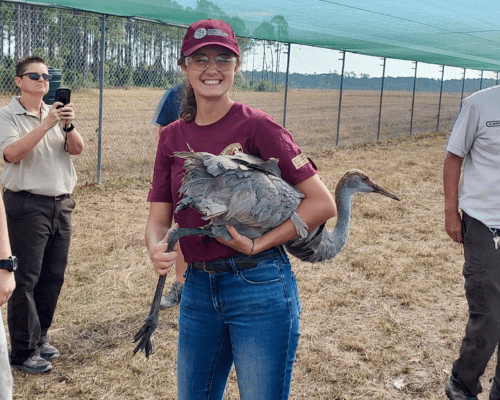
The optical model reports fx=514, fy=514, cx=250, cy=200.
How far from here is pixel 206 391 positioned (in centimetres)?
208

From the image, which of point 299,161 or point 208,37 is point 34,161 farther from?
point 299,161

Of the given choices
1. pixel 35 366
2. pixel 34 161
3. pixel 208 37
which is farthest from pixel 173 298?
pixel 208 37

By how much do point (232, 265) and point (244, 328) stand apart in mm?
242

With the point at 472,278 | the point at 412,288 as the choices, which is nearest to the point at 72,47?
the point at 412,288

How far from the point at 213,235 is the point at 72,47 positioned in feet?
26.4

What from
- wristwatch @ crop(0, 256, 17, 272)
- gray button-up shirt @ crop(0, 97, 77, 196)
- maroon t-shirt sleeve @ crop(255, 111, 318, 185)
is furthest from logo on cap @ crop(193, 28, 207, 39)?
gray button-up shirt @ crop(0, 97, 77, 196)

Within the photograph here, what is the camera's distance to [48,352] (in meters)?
3.87

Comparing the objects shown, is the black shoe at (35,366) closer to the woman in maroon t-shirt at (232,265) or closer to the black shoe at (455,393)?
the woman in maroon t-shirt at (232,265)

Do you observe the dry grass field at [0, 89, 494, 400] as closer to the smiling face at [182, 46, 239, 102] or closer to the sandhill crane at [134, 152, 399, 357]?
the sandhill crane at [134, 152, 399, 357]

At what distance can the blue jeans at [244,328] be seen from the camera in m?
1.92

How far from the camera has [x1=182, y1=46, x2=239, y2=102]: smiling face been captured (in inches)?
77.9

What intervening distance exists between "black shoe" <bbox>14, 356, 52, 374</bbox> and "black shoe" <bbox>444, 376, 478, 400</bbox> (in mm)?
2767

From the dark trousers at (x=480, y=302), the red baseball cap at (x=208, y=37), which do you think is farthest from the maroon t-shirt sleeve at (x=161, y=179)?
the dark trousers at (x=480, y=302)

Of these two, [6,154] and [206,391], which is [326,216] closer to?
[206,391]
